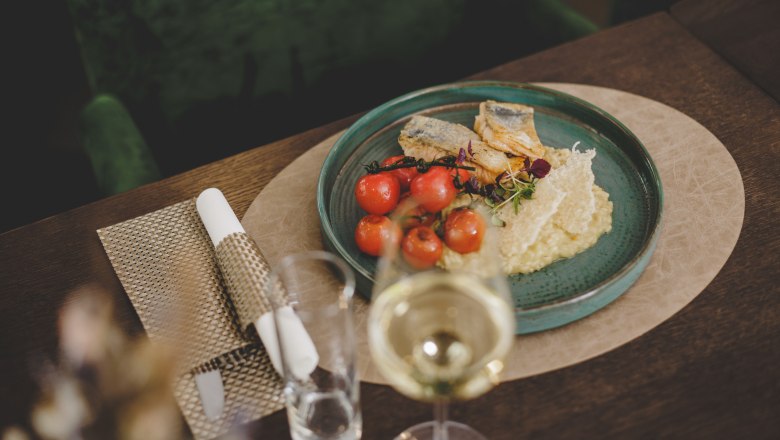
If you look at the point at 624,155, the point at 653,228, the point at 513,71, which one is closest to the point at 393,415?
the point at 653,228

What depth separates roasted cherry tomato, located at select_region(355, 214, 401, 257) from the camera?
1158 mm

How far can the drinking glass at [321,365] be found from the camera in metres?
0.85

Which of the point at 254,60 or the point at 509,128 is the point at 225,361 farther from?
the point at 254,60

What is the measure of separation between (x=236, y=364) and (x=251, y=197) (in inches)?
15.6

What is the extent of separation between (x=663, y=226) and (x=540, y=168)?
244mm

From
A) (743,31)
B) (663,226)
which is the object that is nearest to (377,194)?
(663,226)

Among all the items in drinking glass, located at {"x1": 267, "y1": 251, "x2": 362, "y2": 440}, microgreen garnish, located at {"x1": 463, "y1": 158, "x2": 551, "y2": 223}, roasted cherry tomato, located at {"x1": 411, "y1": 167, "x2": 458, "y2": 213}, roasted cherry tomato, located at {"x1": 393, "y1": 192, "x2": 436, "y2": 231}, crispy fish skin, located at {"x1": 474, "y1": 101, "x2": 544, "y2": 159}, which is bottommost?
drinking glass, located at {"x1": 267, "y1": 251, "x2": 362, "y2": 440}

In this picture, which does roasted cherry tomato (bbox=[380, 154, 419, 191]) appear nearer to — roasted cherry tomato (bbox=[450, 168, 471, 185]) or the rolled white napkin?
roasted cherry tomato (bbox=[450, 168, 471, 185])

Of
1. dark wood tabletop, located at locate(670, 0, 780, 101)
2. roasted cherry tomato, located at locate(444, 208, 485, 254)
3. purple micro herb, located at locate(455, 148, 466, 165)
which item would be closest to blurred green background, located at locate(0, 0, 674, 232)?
dark wood tabletop, located at locate(670, 0, 780, 101)

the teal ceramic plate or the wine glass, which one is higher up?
the teal ceramic plate

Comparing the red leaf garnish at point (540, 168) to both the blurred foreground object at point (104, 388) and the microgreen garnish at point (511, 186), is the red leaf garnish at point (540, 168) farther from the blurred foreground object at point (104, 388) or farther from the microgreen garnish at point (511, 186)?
the blurred foreground object at point (104, 388)

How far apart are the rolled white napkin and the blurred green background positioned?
557mm

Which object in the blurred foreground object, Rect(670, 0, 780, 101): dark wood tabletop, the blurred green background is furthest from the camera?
the blurred green background

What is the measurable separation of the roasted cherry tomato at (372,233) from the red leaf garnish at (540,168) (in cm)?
31
